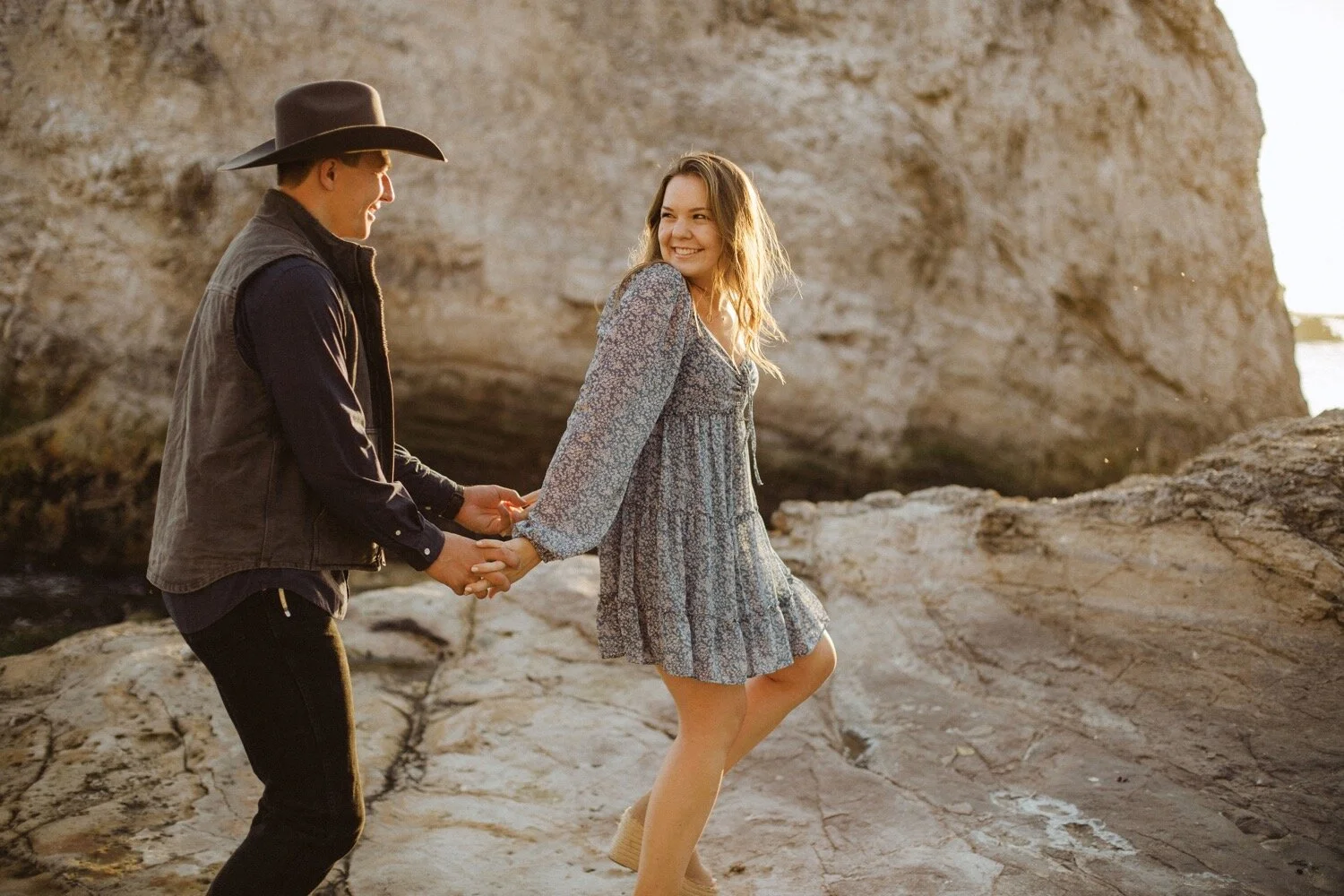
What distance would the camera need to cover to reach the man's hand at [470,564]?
2254 mm

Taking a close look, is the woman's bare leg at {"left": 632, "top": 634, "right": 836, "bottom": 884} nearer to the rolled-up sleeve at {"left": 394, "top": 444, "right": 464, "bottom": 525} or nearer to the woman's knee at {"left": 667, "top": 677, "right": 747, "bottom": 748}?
the woman's knee at {"left": 667, "top": 677, "right": 747, "bottom": 748}

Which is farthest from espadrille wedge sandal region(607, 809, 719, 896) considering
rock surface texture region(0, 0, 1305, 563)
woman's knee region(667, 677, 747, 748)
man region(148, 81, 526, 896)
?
rock surface texture region(0, 0, 1305, 563)

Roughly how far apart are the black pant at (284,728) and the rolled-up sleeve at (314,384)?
0.74 ft

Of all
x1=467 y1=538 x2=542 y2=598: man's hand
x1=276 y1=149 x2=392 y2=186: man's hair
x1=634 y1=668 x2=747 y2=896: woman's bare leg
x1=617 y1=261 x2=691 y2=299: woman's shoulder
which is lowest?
x1=634 y1=668 x2=747 y2=896: woman's bare leg

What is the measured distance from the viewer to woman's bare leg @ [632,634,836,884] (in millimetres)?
2666

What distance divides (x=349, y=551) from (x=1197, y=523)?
10.3 feet

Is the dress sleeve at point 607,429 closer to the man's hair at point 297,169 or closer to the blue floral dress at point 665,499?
the blue floral dress at point 665,499

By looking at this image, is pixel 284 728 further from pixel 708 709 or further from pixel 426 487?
pixel 708 709

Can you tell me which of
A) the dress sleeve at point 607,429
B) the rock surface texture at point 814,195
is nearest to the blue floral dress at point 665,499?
the dress sleeve at point 607,429

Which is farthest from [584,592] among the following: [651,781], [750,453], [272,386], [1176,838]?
[272,386]

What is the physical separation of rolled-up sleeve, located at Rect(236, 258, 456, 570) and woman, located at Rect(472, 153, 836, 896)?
304 millimetres

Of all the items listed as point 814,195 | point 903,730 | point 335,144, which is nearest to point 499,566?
point 335,144

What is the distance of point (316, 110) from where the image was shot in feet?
7.34

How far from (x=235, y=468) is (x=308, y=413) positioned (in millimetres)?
185
